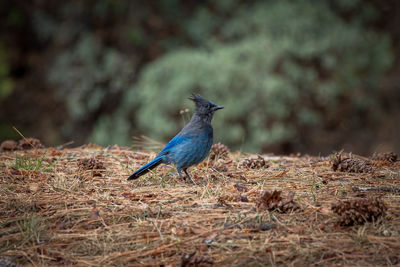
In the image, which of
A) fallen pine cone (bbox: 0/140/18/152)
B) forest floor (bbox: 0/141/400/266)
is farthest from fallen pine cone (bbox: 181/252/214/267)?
fallen pine cone (bbox: 0/140/18/152)

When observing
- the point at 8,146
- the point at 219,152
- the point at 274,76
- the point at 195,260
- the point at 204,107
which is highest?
the point at 274,76

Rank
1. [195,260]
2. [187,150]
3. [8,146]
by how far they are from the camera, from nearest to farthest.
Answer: [195,260]
[187,150]
[8,146]

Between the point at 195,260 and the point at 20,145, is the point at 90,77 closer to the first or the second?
the point at 20,145

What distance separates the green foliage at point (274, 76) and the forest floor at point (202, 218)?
344 centimetres

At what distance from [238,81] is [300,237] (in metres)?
4.96

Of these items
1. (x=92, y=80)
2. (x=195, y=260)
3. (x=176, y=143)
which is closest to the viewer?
(x=195, y=260)

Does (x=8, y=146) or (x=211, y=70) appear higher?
(x=211, y=70)

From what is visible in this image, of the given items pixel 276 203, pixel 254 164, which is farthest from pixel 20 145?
pixel 276 203

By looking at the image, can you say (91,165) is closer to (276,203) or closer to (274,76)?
(276,203)

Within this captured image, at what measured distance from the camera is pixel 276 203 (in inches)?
99.9

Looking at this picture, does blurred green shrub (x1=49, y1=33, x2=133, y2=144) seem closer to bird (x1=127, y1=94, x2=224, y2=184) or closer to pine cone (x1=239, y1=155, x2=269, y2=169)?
bird (x1=127, y1=94, x2=224, y2=184)

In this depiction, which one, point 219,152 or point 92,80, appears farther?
point 92,80

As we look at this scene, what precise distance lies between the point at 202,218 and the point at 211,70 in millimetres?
4809

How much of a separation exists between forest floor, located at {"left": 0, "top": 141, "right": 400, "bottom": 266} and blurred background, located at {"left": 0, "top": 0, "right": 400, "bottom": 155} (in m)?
3.05
